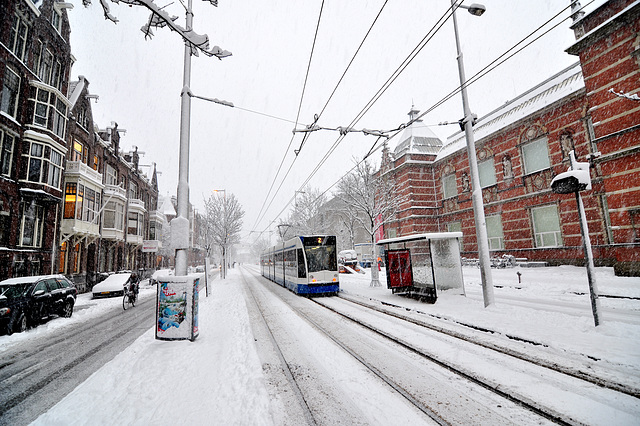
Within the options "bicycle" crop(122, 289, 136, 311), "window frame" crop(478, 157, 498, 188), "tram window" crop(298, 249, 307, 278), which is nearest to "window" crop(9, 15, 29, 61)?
"bicycle" crop(122, 289, 136, 311)

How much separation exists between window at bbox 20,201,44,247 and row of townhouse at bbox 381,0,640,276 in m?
27.1

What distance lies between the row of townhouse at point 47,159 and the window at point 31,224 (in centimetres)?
5

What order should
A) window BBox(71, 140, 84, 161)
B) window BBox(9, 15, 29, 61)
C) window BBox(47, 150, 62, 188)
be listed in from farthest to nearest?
window BBox(71, 140, 84, 161) < window BBox(47, 150, 62, 188) < window BBox(9, 15, 29, 61)

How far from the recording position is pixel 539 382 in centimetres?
431

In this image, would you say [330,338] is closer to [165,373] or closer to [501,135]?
[165,373]

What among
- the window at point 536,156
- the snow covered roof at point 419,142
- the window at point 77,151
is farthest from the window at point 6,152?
the window at point 536,156

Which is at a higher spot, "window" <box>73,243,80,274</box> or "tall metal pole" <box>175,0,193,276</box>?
"tall metal pole" <box>175,0,193,276</box>

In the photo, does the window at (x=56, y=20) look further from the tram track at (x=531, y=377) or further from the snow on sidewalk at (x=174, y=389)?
the tram track at (x=531, y=377)

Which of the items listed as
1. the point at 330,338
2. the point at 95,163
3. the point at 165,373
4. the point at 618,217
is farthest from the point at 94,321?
the point at 618,217

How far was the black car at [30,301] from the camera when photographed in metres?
8.70

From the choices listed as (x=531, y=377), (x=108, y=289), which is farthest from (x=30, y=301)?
(x=531, y=377)

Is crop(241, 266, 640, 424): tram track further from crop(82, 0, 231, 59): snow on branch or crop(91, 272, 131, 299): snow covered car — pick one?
crop(91, 272, 131, 299): snow covered car

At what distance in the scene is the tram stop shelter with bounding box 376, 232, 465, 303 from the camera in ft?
A: 36.9

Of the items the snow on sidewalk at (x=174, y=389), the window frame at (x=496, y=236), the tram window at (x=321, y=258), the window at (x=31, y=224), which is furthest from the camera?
the window frame at (x=496, y=236)
